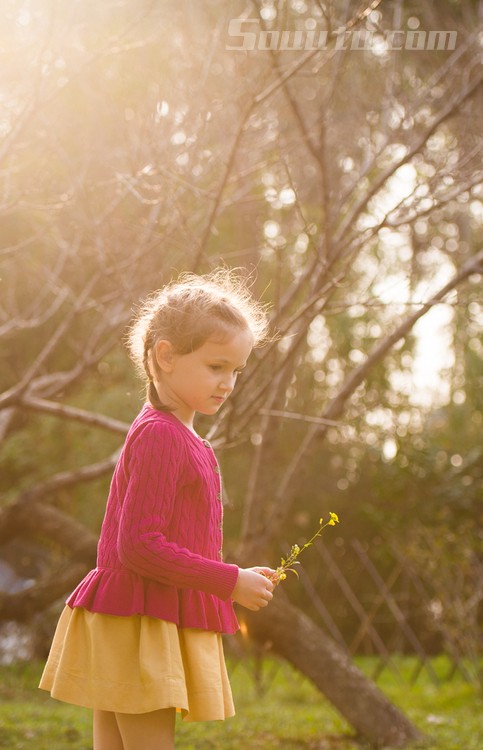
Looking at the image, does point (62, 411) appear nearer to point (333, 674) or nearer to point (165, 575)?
point (333, 674)

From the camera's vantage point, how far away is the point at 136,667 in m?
1.83

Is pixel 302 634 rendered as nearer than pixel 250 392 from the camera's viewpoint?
No

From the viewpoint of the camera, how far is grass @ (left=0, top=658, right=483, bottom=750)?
466 cm

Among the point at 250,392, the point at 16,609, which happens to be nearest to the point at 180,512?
the point at 250,392

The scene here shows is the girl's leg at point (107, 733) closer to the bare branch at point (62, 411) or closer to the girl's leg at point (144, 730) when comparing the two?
the girl's leg at point (144, 730)

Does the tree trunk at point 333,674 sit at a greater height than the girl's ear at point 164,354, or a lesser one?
lesser

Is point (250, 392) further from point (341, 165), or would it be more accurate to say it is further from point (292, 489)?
point (341, 165)

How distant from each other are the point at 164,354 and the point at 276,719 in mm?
3960

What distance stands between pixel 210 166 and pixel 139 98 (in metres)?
0.93

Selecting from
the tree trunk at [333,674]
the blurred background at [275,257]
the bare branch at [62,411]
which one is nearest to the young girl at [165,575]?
the blurred background at [275,257]

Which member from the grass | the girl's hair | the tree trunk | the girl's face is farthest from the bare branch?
the girl's face

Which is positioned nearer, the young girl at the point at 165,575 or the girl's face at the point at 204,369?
the young girl at the point at 165,575

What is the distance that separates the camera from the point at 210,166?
3.95 meters

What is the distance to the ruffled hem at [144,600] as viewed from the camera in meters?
1.86
